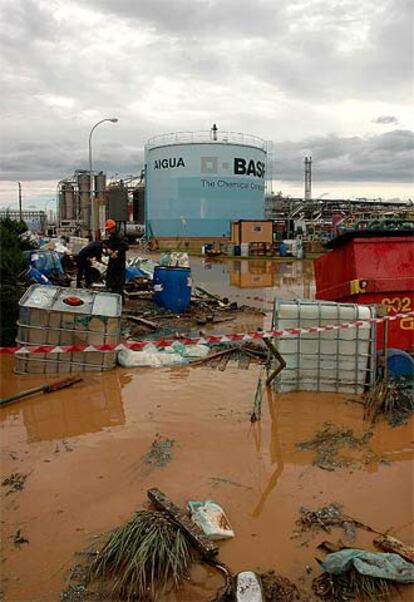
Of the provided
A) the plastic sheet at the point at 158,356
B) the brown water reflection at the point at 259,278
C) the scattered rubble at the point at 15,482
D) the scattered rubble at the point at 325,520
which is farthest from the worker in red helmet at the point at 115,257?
the scattered rubble at the point at 325,520

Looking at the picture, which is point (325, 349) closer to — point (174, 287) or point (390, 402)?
point (390, 402)

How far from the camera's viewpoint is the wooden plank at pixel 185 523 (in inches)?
140

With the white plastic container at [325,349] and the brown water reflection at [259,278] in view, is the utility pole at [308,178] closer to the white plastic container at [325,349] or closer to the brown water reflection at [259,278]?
the brown water reflection at [259,278]

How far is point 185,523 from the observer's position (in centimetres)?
375

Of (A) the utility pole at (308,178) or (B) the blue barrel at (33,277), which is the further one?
(A) the utility pole at (308,178)

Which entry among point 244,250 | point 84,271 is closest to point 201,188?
A: point 244,250

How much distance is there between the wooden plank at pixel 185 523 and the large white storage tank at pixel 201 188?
48079 millimetres

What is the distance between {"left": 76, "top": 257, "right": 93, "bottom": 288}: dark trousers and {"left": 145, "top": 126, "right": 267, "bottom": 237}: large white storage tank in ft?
130

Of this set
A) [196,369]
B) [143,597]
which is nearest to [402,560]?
[143,597]

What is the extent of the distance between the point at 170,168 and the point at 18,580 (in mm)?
51803

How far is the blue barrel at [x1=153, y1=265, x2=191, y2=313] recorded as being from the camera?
39.4ft

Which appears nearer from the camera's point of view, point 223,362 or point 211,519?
point 211,519

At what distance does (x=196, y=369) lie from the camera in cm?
811

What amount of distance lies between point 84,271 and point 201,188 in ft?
135
